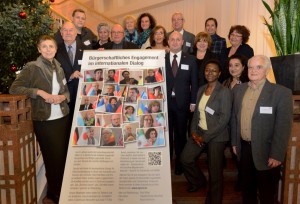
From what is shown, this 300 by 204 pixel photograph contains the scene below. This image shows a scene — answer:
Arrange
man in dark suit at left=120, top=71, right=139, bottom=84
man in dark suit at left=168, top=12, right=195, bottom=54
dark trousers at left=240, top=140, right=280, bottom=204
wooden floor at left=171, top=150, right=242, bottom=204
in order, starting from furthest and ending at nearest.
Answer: man in dark suit at left=168, top=12, right=195, bottom=54 → wooden floor at left=171, top=150, right=242, bottom=204 → man in dark suit at left=120, top=71, right=139, bottom=84 → dark trousers at left=240, top=140, right=280, bottom=204

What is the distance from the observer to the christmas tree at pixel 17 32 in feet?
12.1

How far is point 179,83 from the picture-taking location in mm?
3480

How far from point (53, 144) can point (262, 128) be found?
6.59 ft

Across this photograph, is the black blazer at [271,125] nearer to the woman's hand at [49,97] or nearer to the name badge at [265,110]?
the name badge at [265,110]

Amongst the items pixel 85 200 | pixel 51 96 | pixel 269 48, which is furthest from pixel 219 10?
pixel 85 200

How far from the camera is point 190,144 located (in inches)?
124

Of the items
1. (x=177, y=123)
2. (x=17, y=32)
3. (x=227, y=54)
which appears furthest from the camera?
(x=227, y=54)

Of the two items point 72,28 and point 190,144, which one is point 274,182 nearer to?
point 190,144

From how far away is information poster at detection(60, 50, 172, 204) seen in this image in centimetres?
269

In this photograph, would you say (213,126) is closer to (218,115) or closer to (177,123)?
(218,115)

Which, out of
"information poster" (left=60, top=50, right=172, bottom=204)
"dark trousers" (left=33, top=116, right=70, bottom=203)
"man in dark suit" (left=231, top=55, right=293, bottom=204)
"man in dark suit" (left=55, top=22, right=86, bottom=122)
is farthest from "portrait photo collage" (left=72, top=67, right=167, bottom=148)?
"man in dark suit" (left=231, top=55, right=293, bottom=204)

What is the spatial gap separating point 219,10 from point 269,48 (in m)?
1.53

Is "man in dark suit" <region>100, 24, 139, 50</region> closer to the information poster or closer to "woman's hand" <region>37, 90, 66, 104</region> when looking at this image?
the information poster

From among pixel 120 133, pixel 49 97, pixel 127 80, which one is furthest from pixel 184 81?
pixel 49 97
